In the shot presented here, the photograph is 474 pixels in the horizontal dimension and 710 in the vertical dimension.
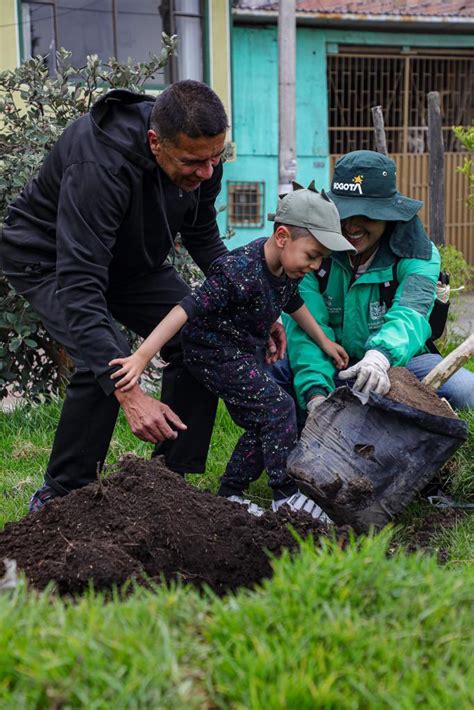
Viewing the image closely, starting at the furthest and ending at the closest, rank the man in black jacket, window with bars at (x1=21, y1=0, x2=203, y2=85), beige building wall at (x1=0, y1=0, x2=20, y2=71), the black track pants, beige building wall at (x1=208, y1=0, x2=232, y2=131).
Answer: beige building wall at (x1=208, y1=0, x2=232, y2=131), window with bars at (x1=21, y1=0, x2=203, y2=85), beige building wall at (x1=0, y1=0, x2=20, y2=71), the black track pants, the man in black jacket

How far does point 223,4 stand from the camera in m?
16.3

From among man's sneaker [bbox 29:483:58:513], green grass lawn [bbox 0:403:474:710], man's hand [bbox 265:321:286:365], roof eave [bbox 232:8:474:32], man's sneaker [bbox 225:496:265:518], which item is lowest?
man's sneaker [bbox 225:496:265:518]

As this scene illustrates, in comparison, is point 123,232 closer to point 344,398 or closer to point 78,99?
point 344,398

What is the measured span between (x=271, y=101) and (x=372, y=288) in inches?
506

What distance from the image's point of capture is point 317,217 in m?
4.18

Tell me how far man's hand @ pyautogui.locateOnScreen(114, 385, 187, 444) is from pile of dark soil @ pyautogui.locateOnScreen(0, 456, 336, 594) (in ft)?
0.58

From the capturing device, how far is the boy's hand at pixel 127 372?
3791mm

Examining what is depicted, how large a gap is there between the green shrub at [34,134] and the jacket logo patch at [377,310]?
2564 mm

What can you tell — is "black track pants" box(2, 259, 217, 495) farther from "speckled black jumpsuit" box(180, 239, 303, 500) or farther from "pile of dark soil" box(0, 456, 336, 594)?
"pile of dark soil" box(0, 456, 336, 594)

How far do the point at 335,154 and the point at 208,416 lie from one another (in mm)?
13716

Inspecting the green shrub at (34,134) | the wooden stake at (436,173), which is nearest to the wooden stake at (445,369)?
the green shrub at (34,134)

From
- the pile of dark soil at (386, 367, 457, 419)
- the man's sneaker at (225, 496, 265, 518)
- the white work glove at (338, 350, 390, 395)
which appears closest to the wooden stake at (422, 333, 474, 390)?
the pile of dark soil at (386, 367, 457, 419)

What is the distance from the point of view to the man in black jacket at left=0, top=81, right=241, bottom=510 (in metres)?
3.89

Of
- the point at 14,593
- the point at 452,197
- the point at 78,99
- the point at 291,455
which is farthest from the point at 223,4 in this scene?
the point at 14,593
